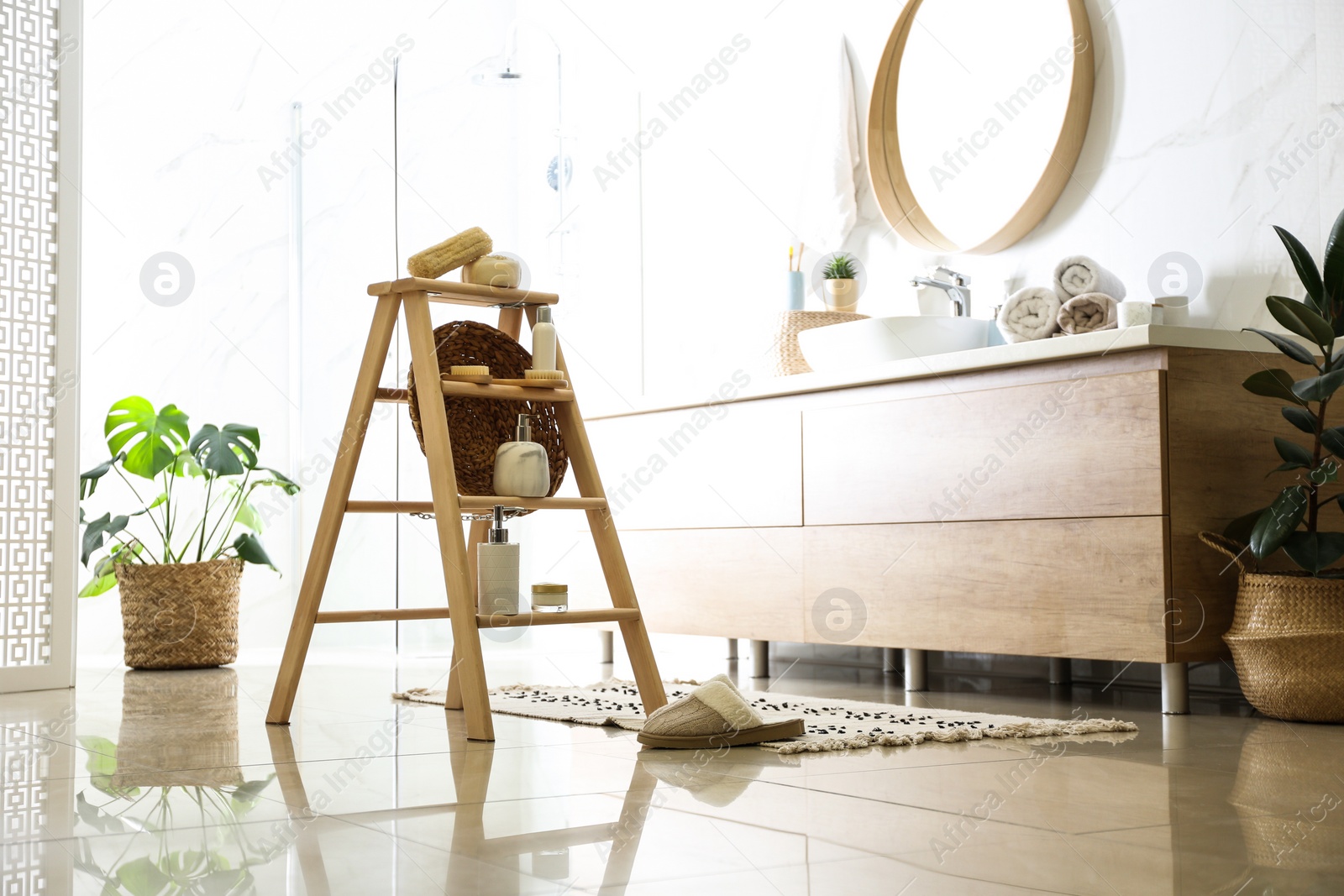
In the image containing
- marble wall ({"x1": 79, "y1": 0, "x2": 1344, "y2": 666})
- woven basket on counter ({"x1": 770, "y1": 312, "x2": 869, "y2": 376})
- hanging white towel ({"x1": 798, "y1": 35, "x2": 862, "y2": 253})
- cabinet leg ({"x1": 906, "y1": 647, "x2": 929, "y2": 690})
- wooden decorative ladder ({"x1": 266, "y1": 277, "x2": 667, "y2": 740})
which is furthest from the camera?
marble wall ({"x1": 79, "y1": 0, "x2": 1344, "y2": 666})

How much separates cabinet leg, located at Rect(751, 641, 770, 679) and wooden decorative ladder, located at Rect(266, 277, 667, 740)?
1.07 meters

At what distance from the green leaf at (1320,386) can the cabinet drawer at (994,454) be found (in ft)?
0.75

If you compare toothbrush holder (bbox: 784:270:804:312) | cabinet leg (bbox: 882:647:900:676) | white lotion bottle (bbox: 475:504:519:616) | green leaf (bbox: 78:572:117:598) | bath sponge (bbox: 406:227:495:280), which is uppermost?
toothbrush holder (bbox: 784:270:804:312)

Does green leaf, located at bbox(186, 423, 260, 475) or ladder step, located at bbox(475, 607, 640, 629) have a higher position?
green leaf, located at bbox(186, 423, 260, 475)

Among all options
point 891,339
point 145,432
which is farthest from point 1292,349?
point 145,432

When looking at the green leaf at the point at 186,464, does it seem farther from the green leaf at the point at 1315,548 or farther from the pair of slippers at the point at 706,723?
the green leaf at the point at 1315,548

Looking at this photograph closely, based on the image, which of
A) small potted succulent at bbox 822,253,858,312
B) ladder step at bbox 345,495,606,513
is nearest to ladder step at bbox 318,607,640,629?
ladder step at bbox 345,495,606,513

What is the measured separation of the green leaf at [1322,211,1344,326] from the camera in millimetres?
2268

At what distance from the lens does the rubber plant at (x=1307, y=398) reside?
7.25 ft

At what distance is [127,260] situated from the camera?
466 cm

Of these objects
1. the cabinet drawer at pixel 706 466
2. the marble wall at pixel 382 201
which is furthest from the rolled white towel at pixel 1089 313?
the marble wall at pixel 382 201

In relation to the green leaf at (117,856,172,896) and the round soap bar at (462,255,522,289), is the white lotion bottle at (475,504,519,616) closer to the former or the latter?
the round soap bar at (462,255,522,289)

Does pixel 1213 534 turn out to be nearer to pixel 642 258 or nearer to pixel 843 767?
pixel 843 767

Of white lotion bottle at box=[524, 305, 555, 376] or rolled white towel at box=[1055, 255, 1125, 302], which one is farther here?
rolled white towel at box=[1055, 255, 1125, 302]
